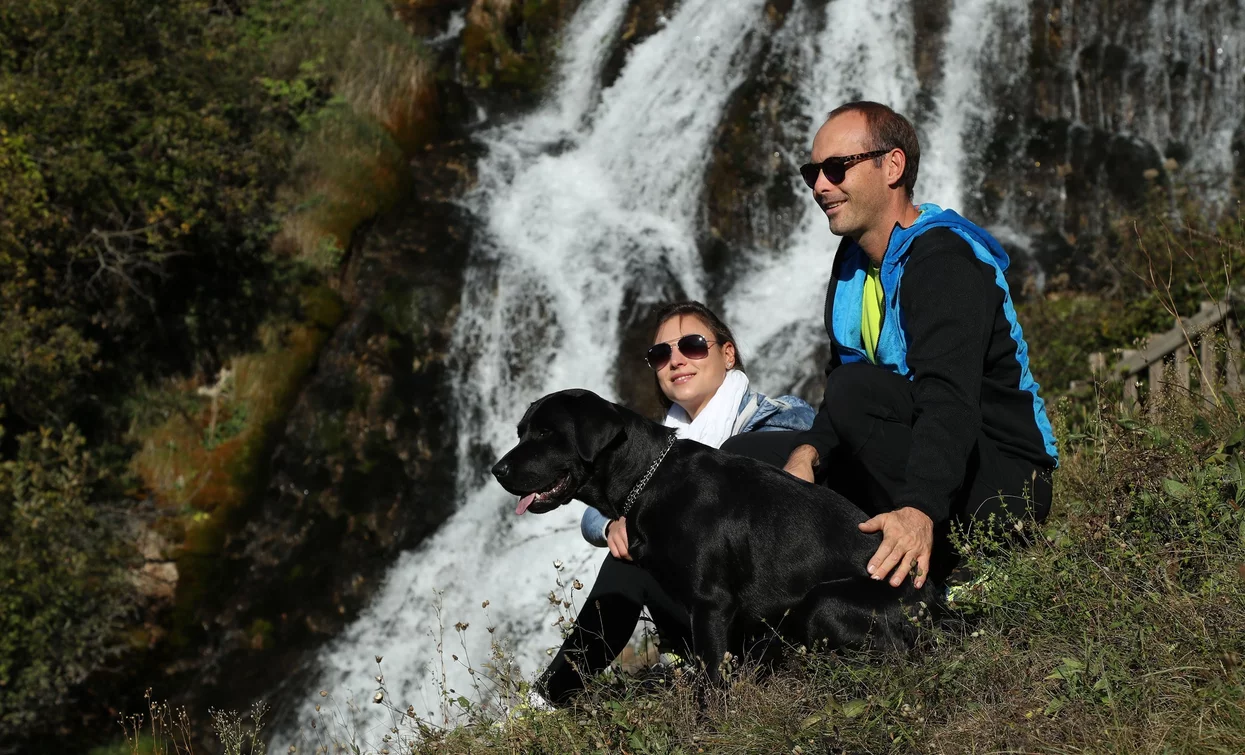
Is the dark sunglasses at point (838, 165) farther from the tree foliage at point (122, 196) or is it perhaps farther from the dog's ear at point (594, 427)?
the tree foliage at point (122, 196)

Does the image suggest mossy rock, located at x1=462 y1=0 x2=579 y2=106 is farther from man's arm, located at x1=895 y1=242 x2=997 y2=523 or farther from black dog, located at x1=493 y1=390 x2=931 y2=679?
man's arm, located at x1=895 y1=242 x2=997 y2=523

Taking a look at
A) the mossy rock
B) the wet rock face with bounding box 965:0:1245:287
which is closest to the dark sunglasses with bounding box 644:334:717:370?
the wet rock face with bounding box 965:0:1245:287

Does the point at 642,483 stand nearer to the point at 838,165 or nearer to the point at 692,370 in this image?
the point at 692,370

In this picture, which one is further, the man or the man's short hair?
the man's short hair

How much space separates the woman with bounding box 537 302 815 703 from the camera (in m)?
4.28

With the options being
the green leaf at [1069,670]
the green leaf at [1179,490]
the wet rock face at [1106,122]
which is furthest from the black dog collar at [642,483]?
the wet rock face at [1106,122]

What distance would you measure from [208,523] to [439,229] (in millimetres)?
3509

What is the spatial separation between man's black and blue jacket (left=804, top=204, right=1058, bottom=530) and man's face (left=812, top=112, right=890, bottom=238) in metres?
0.12

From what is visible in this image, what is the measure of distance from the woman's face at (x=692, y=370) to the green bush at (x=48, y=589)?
227 inches

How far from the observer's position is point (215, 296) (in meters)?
11.6

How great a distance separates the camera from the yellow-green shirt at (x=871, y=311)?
4070 mm

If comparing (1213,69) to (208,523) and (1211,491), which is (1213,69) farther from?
(208,523)

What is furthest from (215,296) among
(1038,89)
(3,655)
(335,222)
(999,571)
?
(999,571)

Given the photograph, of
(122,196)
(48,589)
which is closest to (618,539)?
(48,589)
